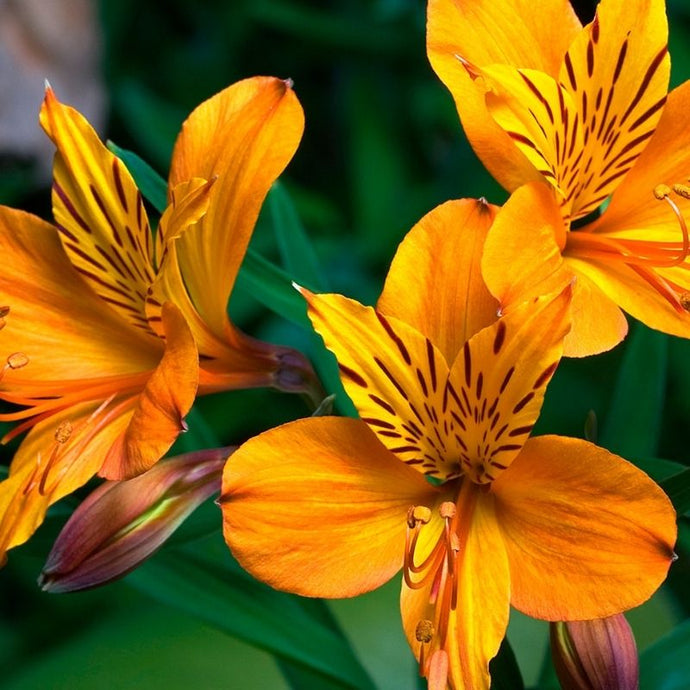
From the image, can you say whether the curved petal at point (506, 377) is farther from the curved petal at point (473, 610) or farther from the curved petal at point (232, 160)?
the curved petal at point (232, 160)

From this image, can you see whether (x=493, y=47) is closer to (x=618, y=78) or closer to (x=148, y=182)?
(x=618, y=78)

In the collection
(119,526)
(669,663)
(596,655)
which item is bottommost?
(669,663)

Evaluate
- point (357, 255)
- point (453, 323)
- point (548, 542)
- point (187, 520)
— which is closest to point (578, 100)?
point (453, 323)

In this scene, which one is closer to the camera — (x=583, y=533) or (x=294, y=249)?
(x=583, y=533)

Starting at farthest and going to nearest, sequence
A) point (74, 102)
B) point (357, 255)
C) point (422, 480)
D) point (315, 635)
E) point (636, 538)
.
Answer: point (74, 102)
point (357, 255)
point (315, 635)
point (422, 480)
point (636, 538)

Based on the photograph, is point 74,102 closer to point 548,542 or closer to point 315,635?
point 315,635

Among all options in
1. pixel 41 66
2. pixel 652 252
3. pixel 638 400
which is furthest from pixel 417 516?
pixel 41 66
